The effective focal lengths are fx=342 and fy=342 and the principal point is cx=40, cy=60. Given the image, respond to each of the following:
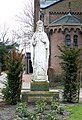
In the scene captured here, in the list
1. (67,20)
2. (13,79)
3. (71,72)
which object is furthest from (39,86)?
(67,20)

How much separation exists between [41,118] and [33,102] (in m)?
4.80

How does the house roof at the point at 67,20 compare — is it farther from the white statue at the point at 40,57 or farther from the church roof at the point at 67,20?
the white statue at the point at 40,57

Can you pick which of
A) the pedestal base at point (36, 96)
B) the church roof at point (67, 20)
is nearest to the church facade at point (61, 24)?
the church roof at point (67, 20)

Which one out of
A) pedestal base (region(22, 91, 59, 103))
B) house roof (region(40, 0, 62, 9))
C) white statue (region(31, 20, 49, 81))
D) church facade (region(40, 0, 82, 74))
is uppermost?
house roof (region(40, 0, 62, 9))

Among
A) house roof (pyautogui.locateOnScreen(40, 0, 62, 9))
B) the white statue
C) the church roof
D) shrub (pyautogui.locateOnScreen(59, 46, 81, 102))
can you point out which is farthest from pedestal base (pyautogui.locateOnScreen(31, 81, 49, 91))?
house roof (pyautogui.locateOnScreen(40, 0, 62, 9))

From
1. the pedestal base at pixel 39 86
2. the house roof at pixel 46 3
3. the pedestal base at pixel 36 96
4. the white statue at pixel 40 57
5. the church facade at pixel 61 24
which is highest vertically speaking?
the house roof at pixel 46 3

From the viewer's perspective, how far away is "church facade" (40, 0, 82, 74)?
4072 centimetres

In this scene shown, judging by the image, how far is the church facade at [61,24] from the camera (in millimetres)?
40719

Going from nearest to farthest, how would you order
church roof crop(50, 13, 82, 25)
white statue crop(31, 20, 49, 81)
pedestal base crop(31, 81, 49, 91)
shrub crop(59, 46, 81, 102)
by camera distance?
pedestal base crop(31, 81, 49, 91) → white statue crop(31, 20, 49, 81) → shrub crop(59, 46, 81, 102) → church roof crop(50, 13, 82, 25)

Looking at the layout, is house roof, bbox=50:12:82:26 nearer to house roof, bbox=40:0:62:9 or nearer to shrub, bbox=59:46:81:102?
house roof, bbox=40:0:62:9

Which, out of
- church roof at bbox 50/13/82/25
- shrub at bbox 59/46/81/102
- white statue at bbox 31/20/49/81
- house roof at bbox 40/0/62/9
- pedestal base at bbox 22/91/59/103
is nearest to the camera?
pedestal base at bbox 22/91/59/103

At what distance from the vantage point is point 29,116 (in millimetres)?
11016

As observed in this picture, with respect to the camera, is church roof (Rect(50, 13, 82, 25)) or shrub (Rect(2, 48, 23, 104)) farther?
church roof (Rect(50, 13, 82, 25))

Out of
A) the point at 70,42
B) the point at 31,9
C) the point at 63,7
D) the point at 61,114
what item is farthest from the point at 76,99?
the point at 31,9
